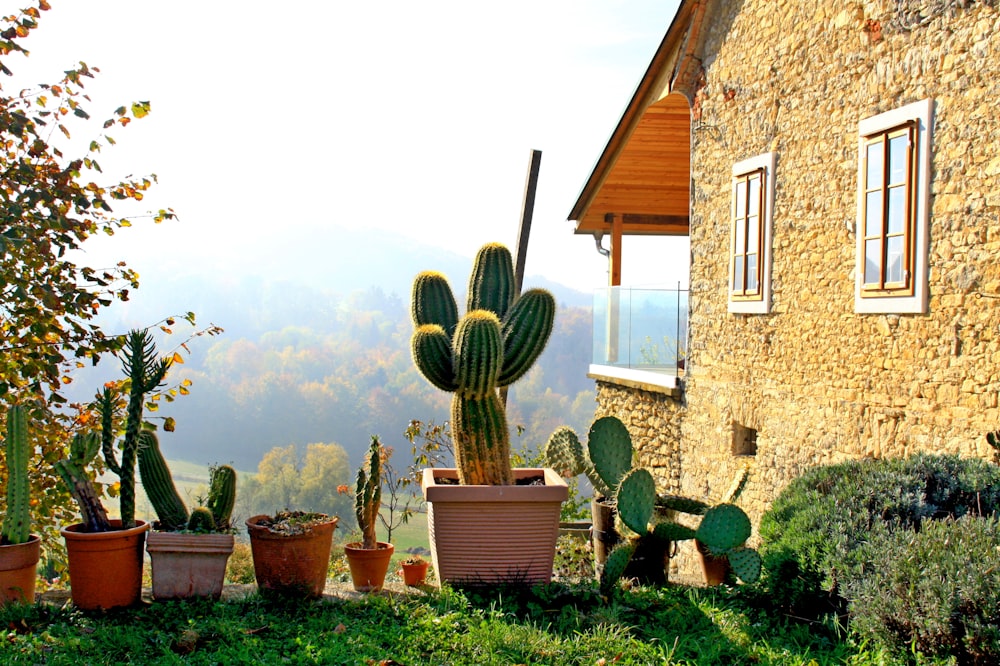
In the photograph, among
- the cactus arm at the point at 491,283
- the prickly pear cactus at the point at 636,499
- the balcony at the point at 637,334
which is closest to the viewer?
the prickly pear cactus at the point at 636,499

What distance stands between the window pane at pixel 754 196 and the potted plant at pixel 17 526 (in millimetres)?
5503

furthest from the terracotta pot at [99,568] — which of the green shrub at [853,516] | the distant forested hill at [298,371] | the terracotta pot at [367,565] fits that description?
the distant forested hill at [298,371]

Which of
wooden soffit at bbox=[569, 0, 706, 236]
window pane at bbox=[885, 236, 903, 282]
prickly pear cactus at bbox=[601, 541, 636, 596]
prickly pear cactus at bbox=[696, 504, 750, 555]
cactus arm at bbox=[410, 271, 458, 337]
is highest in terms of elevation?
wooden soffit at bbox=[569, 0, 706, 236]

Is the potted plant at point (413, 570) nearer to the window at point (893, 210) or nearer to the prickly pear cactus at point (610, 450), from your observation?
the prickly pear cactus at point (610, 450)

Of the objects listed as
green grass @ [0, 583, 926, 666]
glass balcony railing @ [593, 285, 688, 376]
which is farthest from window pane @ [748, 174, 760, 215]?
green grass @ [0, 583, 926, 666]

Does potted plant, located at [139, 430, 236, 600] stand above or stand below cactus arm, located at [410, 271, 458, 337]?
below

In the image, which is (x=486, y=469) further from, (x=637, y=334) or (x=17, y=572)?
(x=637, y=334)

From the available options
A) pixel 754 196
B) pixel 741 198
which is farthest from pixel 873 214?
pixel 741 198

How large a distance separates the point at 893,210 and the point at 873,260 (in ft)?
1.15

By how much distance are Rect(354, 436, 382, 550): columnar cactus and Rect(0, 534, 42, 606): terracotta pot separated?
1.79m

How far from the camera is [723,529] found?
16.7ft

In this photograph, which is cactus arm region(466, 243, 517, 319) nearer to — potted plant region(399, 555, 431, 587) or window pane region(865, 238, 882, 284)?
potted plant region(399, 555, 431, 587)

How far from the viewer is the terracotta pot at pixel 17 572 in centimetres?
446

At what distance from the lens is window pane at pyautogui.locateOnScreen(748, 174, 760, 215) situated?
23.2 feet
